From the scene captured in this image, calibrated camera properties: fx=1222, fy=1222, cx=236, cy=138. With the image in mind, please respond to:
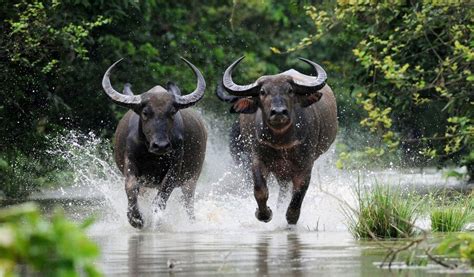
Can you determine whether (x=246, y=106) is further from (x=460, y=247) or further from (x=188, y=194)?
(x=460, y=247)

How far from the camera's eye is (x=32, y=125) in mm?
19719

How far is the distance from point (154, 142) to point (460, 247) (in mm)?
6750

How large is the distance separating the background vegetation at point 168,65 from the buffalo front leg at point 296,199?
66cm

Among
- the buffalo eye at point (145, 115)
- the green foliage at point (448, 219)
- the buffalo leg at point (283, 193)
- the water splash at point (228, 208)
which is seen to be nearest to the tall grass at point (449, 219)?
the green foliage at point (448, 219)

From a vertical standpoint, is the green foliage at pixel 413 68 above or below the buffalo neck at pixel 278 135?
above

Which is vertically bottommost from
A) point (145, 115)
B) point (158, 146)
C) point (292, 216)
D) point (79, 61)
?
point (292, 216)

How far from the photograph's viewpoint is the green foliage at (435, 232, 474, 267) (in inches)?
250

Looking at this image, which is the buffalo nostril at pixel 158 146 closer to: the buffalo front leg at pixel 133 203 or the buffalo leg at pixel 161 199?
the buffalo front leg at pixel 133 203

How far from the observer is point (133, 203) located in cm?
1280

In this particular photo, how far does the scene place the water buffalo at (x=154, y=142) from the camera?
1301 cm

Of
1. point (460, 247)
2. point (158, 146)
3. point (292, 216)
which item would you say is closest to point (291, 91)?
point (292, 216)

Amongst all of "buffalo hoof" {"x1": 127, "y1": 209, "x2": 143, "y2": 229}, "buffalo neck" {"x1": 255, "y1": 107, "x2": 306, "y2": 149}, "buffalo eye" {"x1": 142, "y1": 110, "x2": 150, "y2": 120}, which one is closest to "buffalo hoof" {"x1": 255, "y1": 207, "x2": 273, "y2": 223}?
"buffalo neck" {"x1": 255, "y1": 107, "x2": 306, "y2": 149}

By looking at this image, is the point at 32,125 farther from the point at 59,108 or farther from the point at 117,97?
the point at 117,97

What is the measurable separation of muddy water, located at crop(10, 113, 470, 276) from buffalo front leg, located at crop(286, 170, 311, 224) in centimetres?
12
